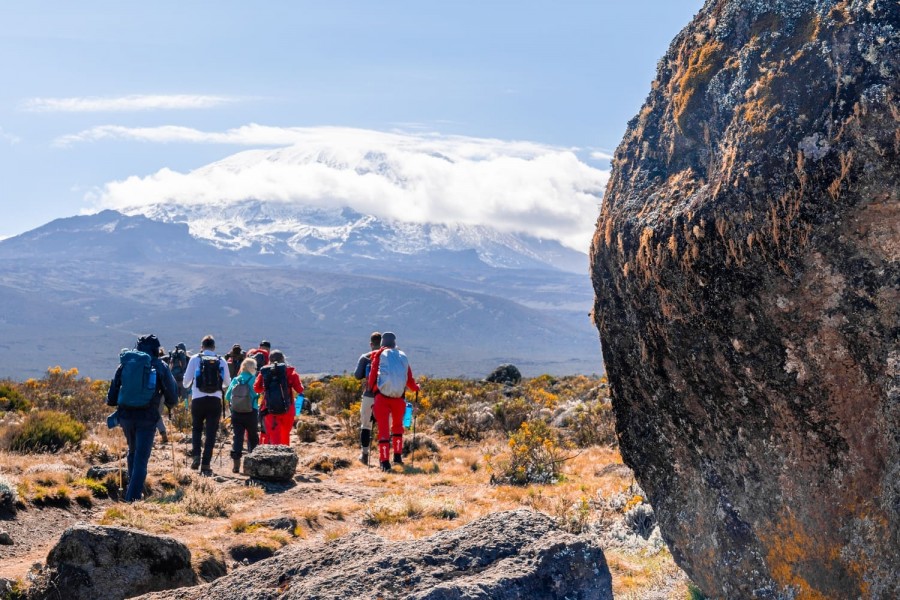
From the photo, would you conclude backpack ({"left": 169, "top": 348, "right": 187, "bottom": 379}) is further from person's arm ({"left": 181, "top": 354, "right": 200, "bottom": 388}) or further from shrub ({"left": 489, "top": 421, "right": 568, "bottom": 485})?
shrub ({"left": 489, "top": 421, "right": 568, "bottom": 485})

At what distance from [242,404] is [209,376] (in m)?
1.00

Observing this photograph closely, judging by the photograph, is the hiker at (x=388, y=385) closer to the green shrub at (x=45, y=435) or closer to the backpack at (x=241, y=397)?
the backpack at (x=241, y=397)

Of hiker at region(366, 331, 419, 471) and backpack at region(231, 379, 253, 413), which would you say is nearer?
hiker at region(366, 331, 419, 471)

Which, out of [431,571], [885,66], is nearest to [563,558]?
[431,571]

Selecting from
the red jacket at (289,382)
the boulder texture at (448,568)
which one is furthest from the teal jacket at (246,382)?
the boulder texture at (448,568)

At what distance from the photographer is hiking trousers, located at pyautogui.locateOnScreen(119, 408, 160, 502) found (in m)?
9.76

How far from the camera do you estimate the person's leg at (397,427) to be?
1305 cm

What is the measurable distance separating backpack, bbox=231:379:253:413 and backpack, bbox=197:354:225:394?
725mm

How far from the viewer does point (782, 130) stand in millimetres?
3973

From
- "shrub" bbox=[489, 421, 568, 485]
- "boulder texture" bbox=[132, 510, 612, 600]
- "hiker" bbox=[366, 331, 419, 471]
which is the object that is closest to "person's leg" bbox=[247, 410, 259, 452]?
"hiker" bbox=[366, 331, 419, 471]

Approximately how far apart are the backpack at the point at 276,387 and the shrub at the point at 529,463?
347 centimetres

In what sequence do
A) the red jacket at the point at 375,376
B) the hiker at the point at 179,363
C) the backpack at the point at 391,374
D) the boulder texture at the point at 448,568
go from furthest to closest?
the hiker at the point at 179,363 → the red jacket at the point at 375,376 → the backpack at the point at 391,374 → the boulder texture at the point at 448,568

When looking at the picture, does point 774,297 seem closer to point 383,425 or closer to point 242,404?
point 383,425

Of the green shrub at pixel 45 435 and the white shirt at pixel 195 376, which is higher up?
the white shirt at pixel 195 376
